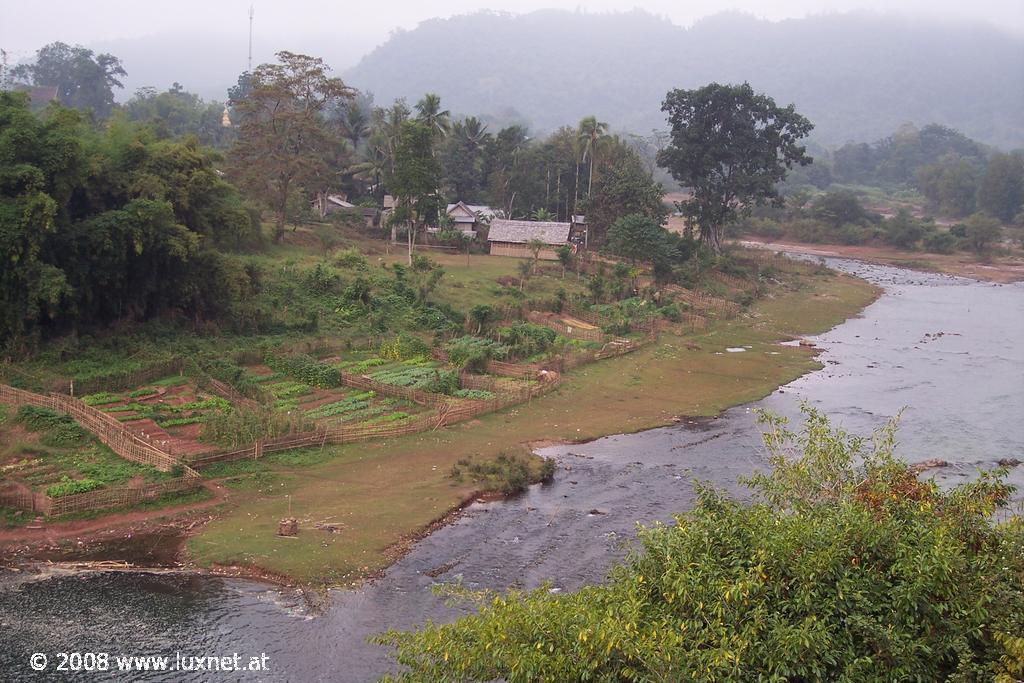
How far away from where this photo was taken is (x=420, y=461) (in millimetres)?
26484

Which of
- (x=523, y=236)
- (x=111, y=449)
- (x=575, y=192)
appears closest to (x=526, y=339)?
(x=111, y=449)

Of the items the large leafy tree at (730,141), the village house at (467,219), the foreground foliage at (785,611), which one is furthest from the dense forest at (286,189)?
the foreground foliage at (785,611)

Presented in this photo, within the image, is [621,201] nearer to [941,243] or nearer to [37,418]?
[941,243]

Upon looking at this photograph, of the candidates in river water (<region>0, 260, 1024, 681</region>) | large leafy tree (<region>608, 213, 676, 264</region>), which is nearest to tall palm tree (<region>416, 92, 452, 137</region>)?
large leafy tree (<region>608, 213, 676, 264</region>)

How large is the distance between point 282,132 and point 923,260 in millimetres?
60303

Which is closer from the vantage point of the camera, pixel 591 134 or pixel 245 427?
pixel 245 427

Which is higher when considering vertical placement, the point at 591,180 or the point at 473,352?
the point at 591,180

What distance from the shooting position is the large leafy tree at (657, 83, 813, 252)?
6556 cm

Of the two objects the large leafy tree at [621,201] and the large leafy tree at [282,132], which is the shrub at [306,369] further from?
the large leafy tree at [621,201]

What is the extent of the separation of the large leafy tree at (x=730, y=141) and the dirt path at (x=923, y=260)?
20.4 metres

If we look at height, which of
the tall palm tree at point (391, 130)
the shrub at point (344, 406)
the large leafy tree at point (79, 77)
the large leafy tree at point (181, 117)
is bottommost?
the shrub at point (344, 406)

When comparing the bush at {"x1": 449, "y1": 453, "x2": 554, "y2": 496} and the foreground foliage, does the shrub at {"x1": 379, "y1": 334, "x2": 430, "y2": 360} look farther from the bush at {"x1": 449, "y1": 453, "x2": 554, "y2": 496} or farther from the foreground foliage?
the foreground foliage

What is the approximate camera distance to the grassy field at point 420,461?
2047 cm

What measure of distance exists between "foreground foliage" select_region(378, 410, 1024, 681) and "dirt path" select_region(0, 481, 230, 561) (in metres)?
11.4
